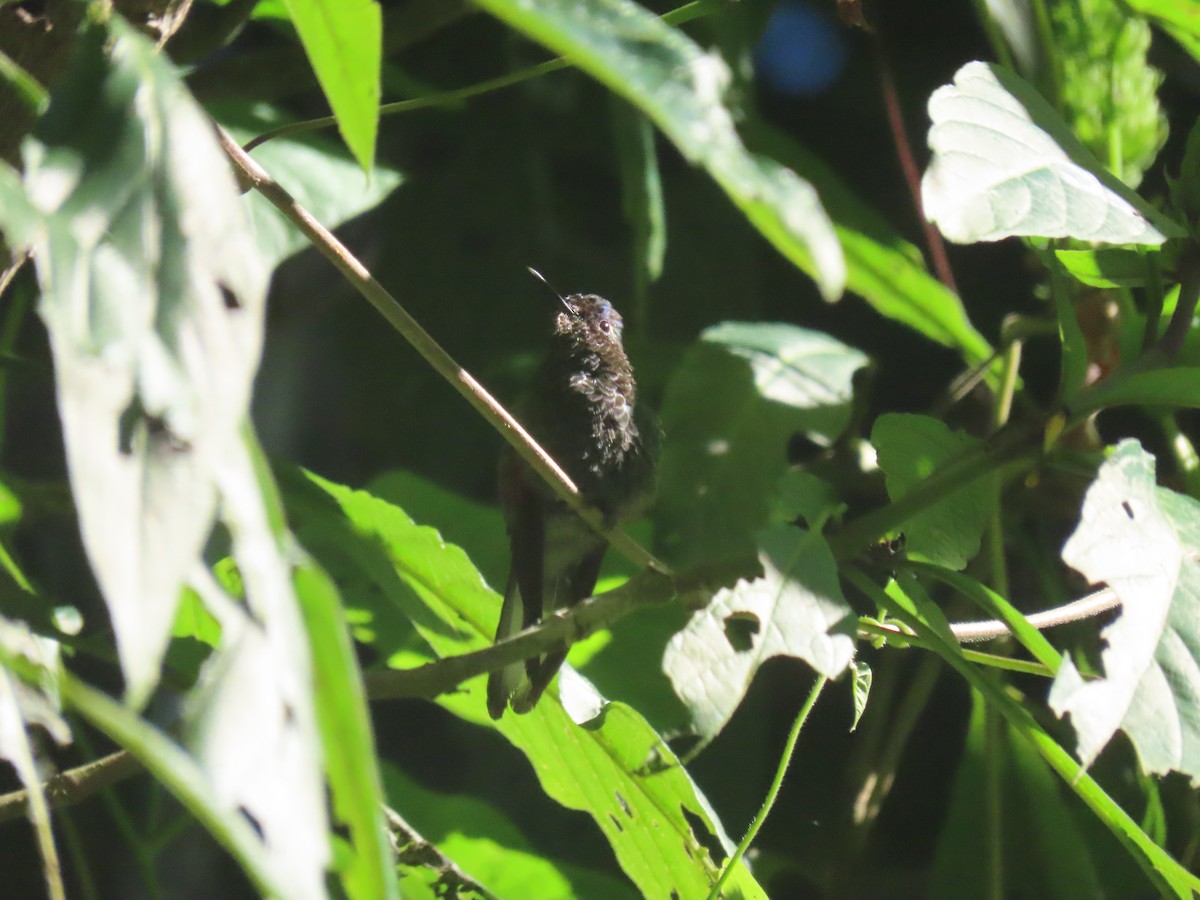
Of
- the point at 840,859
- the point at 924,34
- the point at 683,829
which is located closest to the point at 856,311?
the point at 924,34

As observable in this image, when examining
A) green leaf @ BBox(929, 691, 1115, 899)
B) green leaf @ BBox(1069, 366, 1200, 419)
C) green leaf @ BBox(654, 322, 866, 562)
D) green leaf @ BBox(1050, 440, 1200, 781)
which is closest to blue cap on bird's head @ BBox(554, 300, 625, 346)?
green leaf @ BBox(654, 322, 866, 562)

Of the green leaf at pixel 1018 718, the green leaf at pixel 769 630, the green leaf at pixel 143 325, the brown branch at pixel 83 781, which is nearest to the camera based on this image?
the green leaf at pixel 143 325

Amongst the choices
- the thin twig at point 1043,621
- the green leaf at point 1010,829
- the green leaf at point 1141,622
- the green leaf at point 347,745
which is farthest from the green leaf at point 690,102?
the green leaf at point 1010,829

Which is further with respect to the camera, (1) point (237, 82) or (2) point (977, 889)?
(1) point (237, 82)

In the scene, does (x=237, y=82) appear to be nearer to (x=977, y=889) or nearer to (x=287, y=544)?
(x=287, y=544)

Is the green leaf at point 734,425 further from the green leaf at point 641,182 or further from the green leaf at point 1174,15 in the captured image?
the green leaf at point 1174,15

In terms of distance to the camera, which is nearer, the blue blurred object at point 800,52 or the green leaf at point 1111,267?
the green leaf at point 1111,267

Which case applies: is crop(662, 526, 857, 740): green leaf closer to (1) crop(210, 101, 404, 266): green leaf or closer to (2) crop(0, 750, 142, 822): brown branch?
(2) crop(0, 750, 142, 822): brown branch
